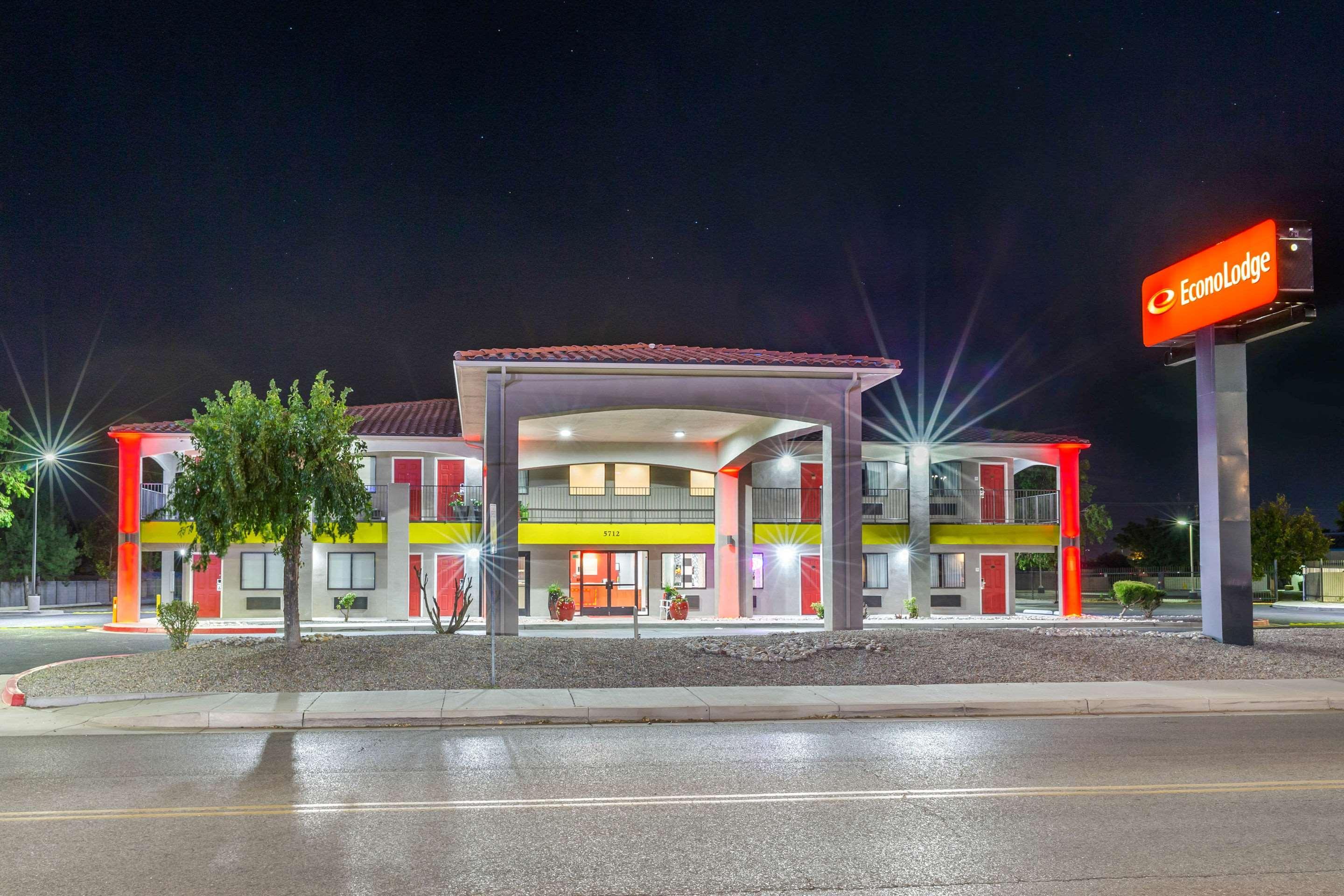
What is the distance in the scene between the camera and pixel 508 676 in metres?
14.9

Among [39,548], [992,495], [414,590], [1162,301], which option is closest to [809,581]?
[992,495]

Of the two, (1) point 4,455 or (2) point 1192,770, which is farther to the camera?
(1) point 4,455

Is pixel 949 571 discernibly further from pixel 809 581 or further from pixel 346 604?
pixel 346 604

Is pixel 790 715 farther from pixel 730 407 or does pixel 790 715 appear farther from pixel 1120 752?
pixel 730 407

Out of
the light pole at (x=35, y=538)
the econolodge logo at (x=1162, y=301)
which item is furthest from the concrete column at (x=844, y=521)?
the light pole at (x=35, y=538)

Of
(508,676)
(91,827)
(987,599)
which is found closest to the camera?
(91,827)

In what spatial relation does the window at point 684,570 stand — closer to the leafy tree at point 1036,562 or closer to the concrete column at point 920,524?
the concrete column at point 920,524

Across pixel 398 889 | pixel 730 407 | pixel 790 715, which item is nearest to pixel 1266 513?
pixel 730 407

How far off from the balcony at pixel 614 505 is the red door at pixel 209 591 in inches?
415

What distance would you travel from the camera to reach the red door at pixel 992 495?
38.8 metres

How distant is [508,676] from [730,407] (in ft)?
27.8

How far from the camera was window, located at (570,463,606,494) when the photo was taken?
35562 millimetres

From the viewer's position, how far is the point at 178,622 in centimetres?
1723

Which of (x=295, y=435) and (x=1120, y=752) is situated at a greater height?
(x=295, y=435)
